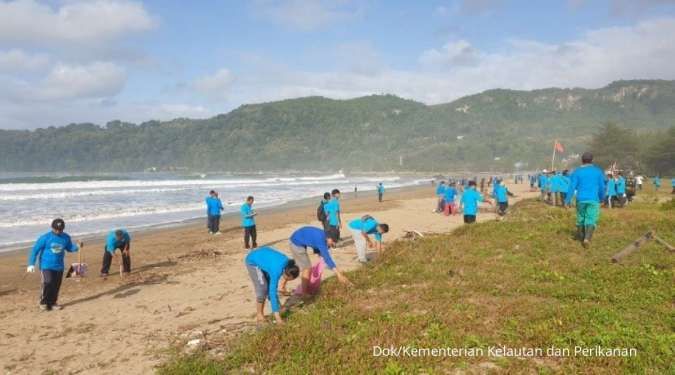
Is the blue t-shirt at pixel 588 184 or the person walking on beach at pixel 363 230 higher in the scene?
the blue t-shirt at pixel 588 184

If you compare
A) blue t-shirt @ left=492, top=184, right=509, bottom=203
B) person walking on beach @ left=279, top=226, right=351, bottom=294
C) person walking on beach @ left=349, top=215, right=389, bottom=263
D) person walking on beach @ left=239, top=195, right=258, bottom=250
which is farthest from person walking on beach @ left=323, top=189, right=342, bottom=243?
blue t-shirt @ left=492, top=184, right=509, bottom=203

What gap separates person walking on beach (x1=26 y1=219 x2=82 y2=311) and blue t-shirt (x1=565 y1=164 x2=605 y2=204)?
10.3 metres

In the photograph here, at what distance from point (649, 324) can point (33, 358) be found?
8.37 meters

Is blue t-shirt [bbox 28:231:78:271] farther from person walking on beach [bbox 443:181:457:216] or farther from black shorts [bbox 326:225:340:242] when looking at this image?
person walking on beach [bbox 443:181:457:216]

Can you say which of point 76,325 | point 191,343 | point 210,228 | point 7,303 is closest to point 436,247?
point 191,343

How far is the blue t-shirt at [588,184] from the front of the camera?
29.7 ft

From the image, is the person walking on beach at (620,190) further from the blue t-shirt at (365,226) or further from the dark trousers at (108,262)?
the dark trousers at (108,262)

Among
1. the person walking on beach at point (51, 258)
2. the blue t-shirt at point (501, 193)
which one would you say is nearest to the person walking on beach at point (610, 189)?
the blue t-shirt at point (501, 193)

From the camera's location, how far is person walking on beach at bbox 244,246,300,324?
664 centimetres

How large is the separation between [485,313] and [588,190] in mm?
4490

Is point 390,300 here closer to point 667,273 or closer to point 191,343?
point 191,343

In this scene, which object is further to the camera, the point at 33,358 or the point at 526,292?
the point at 526,292

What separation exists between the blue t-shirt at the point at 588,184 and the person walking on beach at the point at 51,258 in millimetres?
10292

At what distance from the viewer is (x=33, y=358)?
648cm
